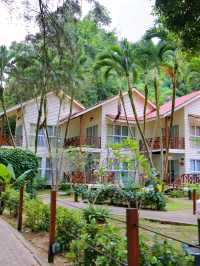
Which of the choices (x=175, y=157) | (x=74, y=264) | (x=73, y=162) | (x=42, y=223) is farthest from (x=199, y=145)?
(x=74, y=264)

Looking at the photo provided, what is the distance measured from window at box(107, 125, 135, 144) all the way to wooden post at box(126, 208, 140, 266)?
958 inches

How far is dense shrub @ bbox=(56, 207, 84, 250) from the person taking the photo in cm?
595

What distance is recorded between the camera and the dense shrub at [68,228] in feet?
19.5

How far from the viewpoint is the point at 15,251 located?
6.69m

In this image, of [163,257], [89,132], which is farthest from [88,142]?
[163,257]

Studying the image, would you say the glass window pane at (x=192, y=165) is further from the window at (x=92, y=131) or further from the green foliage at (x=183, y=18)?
the green foliage at (x=183, y=18)

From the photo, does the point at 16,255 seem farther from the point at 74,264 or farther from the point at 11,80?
the point at 11,80

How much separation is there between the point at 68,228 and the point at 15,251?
4.57 ft

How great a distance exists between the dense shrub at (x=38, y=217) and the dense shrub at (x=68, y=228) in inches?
61.8

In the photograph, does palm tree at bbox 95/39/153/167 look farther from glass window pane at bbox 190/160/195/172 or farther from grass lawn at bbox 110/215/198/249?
grass lawn at bbox 110/215/198/249

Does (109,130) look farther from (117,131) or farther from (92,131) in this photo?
(92,131)

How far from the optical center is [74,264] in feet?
16.8

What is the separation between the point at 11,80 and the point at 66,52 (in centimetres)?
1814

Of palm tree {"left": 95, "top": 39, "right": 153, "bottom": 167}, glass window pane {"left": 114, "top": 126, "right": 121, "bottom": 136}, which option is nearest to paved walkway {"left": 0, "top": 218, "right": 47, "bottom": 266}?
palm tree {"left": 95, "top": 39, "right": 153, "bottom": 167}
